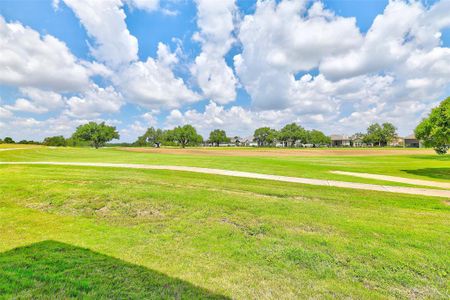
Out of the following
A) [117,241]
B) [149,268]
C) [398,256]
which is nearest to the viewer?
[149,268]

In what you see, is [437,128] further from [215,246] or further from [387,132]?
[387,132]

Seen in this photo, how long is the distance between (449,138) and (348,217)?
13.4m

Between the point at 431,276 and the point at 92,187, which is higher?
the point at 92,187

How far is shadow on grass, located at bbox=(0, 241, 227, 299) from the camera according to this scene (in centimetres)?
296

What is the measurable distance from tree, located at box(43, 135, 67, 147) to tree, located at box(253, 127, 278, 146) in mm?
96642

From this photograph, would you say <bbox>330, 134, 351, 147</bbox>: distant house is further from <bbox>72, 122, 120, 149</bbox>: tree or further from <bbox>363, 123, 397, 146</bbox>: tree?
<bbox>72, 122, 120, 149</bbox>: tree

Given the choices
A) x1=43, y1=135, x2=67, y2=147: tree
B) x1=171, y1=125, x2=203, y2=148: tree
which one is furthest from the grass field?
x1=171, y1=125, x2=203, y2=148: tree

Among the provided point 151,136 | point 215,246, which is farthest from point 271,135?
point 215,246

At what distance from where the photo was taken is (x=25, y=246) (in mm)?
4262

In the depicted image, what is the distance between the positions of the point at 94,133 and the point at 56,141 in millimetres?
14636

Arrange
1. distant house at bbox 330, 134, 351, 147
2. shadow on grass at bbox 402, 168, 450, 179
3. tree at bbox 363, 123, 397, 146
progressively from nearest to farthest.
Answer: shadow on grass at bbox 402, 168, 450, 179, tree at bbox 363, 123, 397, 146, distant house at bbox 330, 134, 351, 147

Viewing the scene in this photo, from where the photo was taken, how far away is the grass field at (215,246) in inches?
126

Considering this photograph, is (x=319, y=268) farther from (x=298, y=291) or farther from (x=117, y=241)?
(x=117, y=241)

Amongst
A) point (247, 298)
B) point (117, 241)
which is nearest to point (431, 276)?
point (247, 298)
